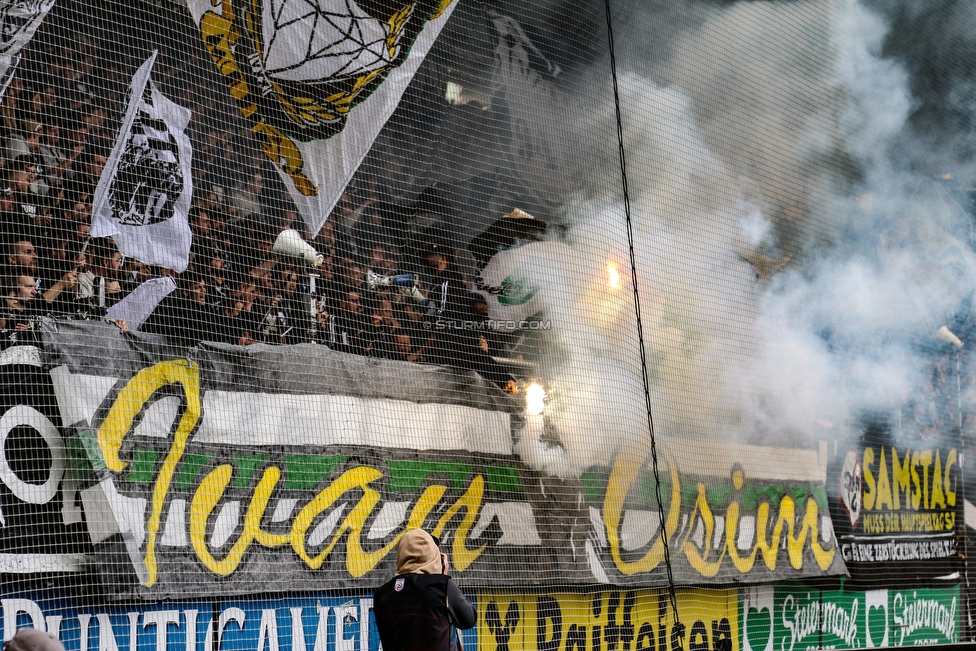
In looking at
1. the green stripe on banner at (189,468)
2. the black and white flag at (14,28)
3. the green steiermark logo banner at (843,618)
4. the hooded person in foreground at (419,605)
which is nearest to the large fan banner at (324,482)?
the green stripe on banner at (189,468)

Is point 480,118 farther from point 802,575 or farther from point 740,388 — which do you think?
point 802,575

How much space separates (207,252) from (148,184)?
564 millimetres

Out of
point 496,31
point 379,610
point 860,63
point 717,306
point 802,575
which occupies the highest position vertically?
point 860,63

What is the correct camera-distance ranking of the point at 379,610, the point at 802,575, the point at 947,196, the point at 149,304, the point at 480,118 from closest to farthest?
the point at 379,610
the point at 149,304
the point at 480,118
the point at 802,575
the point at 947,196

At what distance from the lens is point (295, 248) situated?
22.3 ft

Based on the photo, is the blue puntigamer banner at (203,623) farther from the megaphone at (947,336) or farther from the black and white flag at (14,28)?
the megaphone at (947,336)

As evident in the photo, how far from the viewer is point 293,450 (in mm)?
6113

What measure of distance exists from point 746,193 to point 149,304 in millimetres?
5990

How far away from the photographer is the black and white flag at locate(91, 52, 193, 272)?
19.5ft

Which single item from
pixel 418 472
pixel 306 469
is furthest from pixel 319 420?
pixel 418 472

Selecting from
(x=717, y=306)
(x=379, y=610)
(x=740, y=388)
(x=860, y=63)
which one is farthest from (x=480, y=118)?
(x=860, y=63)

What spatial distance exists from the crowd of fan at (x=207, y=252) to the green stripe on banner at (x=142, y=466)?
713 millimetres

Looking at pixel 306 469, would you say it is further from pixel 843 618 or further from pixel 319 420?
pixel 843 618

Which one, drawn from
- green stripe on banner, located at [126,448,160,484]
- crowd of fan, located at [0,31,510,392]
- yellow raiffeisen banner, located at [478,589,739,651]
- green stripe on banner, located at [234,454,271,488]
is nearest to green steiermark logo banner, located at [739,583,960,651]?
yellow raiffeisen banner, located at [478,589,739,651]
